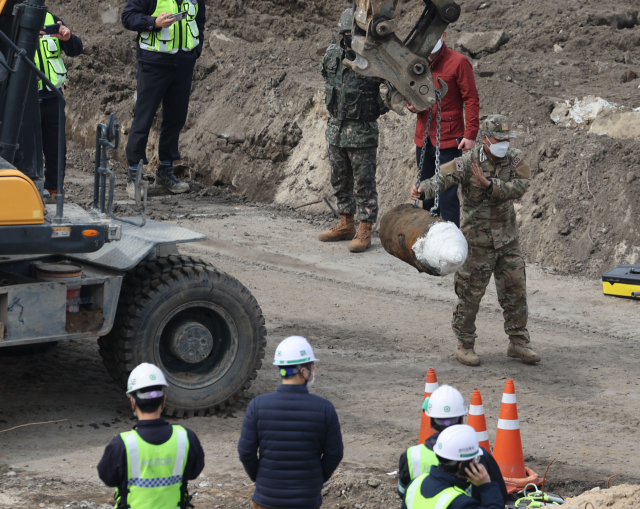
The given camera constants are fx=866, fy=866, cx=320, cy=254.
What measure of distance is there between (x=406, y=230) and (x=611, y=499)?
2587 millimetres

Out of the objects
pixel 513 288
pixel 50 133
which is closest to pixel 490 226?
pixel 513 288

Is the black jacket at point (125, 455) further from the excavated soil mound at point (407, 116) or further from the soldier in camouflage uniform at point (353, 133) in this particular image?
the excavated soil mound at point (407, 116)

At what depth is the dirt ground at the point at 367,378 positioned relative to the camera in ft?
17.8

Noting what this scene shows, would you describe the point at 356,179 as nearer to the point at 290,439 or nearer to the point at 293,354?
the point at 293,354

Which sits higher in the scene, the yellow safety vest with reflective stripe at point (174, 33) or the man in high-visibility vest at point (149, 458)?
the yellow safety vest with reflective stripe at point (174, 33)

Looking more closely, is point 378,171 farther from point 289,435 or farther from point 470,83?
point 289,435

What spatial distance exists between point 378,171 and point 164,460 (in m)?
9.41

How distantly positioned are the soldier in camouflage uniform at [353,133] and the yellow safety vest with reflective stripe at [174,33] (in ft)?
6.47

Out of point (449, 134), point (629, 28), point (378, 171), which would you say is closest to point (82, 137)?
point (378, 171)

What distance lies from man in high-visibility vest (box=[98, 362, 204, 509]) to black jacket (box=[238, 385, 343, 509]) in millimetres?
282

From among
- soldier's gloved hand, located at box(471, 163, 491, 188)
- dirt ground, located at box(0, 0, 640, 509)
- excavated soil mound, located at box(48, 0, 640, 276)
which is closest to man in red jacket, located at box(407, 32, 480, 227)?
dirt ground, located at box(0, 0, 640, 509)

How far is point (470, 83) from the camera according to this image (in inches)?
355

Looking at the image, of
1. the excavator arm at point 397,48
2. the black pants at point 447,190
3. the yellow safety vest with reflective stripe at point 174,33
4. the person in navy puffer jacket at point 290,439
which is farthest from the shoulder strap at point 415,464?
the yellow safety vest with reflective stripe at point 174,33

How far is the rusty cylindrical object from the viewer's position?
643cm
